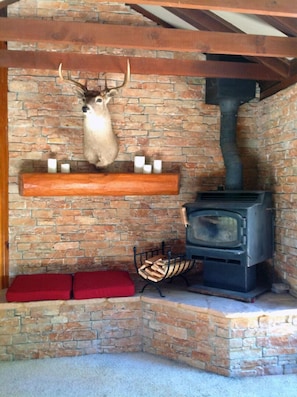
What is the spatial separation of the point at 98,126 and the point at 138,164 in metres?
0.61

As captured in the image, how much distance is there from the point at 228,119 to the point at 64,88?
1.82 m

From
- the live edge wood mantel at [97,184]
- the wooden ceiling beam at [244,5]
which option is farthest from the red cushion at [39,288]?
the wooden ceiling beam at [244,5]

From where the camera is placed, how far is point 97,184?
146 inches

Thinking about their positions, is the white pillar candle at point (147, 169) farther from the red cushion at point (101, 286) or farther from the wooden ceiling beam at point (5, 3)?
the wooden ceiling beam at point (5, 3)

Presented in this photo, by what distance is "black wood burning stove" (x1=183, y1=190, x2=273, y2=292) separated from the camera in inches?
128

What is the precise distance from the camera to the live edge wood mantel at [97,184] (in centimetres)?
361

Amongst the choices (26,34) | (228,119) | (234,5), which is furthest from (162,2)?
(228,119)

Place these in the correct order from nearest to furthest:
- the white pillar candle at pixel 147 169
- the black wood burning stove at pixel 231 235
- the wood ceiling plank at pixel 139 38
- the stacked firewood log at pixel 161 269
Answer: the wood ceiling plank at pixel 139 38
the black wood burning stove at pixel 231 235
the stacked firewood log at pixel 161 269
the white pillar candle at pixel 147 169

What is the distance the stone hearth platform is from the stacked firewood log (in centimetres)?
18

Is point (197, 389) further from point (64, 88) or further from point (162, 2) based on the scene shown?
point (64, 88)

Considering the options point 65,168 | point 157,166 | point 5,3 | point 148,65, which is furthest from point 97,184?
point 5,3

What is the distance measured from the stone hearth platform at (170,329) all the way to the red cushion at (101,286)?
2.5 inches

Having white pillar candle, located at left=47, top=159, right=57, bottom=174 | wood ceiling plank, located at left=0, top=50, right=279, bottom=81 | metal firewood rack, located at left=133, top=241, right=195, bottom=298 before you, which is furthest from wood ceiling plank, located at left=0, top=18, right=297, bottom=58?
metal firewood rack, located at left=133, top=241, right=195, bottom=298

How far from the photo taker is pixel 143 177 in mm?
3797
